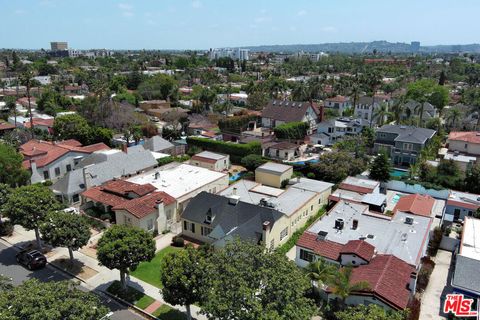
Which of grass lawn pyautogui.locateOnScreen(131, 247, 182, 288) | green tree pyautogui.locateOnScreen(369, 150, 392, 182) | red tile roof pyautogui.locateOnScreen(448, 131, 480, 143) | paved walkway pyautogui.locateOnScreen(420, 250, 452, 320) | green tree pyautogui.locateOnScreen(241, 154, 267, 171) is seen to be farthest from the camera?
red tile roof pyautogui.locateOnScreen(448, 131, 480, 143)

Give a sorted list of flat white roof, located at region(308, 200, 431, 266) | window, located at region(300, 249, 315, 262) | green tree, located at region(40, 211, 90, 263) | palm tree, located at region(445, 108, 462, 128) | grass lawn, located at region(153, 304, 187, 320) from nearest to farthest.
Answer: grass lawn, located at region(153, 304, 187, 320)
green tree, located at region(40, 211, 90, 263)
flat white roof, located at region(308, 200, 431, 266)
window, located at region(300, 249, 315, 262)
palm tree, located at region(445, 108, 462, 128)

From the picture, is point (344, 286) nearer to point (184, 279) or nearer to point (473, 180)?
point (184, 279)

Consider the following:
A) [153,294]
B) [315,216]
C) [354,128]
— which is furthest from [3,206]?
[354,128]

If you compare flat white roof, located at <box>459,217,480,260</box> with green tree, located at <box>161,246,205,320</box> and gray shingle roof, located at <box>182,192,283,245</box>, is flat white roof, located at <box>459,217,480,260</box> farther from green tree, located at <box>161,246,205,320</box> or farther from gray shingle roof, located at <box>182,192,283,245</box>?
green tree, located at <box>161,246,205,320</box>

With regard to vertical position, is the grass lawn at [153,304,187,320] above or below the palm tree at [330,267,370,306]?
below

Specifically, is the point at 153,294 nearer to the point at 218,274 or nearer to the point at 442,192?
the point at 218,274

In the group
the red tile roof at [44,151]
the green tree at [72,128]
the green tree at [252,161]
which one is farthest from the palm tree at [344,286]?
the green tree at [72,128]

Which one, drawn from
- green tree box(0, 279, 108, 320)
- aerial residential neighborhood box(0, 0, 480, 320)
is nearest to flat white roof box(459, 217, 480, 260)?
aerial residential neighborhood box(0, 0, 480, 320)

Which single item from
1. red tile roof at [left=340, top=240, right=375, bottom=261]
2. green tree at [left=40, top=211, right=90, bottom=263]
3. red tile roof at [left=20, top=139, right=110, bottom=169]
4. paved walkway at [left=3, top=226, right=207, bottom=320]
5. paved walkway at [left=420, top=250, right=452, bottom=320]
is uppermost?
red tile roof at [left=20, top=139, right=110, bottom=169]
